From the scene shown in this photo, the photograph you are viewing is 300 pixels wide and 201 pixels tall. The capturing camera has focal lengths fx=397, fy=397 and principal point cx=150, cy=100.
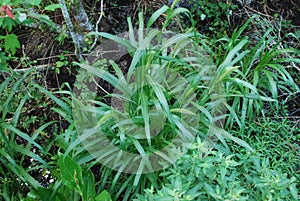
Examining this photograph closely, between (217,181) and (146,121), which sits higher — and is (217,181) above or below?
below

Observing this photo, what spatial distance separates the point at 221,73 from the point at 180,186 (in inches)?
32.2

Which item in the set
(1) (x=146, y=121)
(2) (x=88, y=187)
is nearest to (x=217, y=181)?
(1) (x=146, y=121)

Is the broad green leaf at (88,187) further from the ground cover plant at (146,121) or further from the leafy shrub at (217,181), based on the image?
the leafy shrub at (217,181)

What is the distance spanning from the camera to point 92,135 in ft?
6.47

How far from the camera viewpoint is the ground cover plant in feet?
5.27

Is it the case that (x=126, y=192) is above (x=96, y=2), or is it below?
below

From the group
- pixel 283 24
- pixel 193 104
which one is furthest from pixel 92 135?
pixel 283 24

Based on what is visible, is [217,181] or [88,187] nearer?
[217,181]

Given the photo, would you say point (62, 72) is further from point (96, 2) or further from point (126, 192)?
point (126, 192)

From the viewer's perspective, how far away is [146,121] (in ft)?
5.97

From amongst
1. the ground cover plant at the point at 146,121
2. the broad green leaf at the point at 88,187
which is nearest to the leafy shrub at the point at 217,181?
the ground cover plant at the point at 146,121

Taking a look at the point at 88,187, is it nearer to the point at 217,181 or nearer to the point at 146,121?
the point at 146,121

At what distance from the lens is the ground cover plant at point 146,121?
1606 millimetres

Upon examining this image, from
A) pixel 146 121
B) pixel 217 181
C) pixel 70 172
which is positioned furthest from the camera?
pixel 146 121
